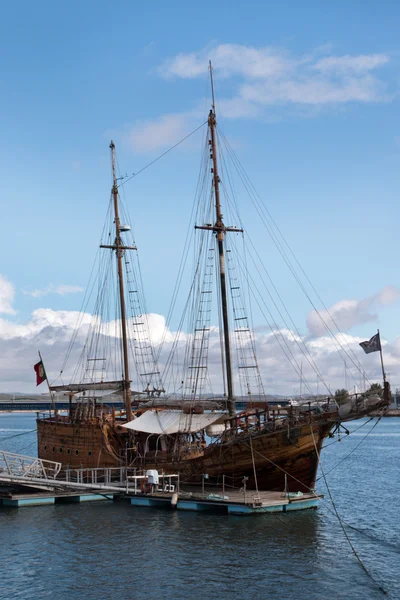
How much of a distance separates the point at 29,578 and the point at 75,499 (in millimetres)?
16584

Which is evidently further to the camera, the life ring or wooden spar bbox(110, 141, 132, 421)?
wooden spar bbox(110, 141, 132, 421)

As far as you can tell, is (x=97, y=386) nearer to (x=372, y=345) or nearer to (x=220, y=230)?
(x=220, y=230)

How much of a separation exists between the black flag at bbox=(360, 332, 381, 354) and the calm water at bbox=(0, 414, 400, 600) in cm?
976

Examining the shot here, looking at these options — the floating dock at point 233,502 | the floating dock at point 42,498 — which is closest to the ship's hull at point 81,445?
the floating dock at point 42,498

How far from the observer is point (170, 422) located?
47094 millimetres

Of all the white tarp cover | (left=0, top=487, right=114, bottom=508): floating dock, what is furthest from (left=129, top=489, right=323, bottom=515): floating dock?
the white tarp cover

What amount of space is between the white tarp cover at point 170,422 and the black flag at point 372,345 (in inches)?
464

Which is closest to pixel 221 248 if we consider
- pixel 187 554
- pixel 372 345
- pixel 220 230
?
pixel 220 230

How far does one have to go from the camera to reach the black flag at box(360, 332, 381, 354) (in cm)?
3828

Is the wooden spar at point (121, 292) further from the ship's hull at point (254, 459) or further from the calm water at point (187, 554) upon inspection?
the calm water at point (187, 554)

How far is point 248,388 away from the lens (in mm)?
46938

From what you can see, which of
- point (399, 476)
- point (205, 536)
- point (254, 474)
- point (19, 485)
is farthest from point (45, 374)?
point (399, 476)

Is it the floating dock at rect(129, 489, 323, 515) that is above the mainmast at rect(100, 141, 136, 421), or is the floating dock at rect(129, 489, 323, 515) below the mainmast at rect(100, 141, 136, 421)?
below

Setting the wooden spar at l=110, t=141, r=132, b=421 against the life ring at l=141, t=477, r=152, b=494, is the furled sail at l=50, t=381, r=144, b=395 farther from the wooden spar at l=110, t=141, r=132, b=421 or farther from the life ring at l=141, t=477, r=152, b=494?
the life ring at l=141, t=477, r=152, b=494
